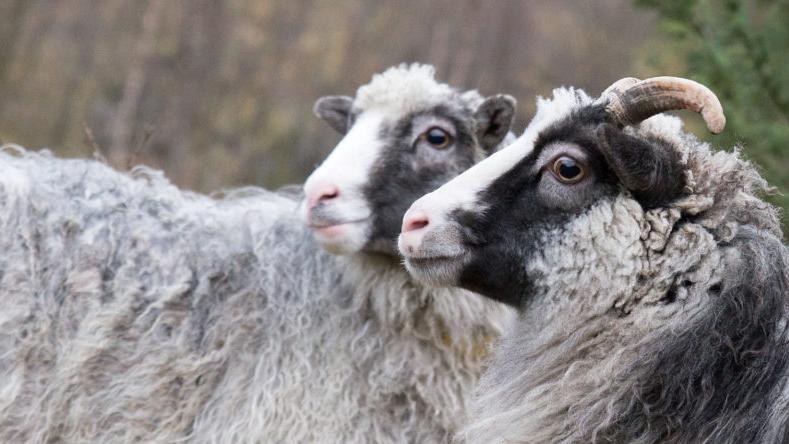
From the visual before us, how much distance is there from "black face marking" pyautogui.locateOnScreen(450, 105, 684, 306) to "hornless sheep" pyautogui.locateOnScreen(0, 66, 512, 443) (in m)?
1.35

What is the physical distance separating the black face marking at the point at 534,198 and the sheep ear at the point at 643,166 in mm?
54

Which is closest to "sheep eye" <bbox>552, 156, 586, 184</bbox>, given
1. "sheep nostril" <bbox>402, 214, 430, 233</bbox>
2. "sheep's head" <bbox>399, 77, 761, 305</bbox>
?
"sheep's head" <bbox>399, 77, 761, 305</bbox>

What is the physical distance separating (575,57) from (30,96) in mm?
8745

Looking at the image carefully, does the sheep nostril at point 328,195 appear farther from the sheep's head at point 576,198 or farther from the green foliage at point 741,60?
the green foliage at point 741,60

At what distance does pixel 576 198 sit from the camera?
12.5 feet

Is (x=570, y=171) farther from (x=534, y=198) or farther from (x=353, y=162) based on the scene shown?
(x=353, y=162)

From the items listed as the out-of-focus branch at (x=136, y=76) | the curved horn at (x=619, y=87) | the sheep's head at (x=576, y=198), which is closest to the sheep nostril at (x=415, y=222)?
the sheep's head at (x=576, y=198)

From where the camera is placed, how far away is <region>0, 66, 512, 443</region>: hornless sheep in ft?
16.8

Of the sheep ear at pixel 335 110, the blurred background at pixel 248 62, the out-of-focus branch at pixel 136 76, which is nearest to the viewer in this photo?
the sheep ear at pixel 335 110

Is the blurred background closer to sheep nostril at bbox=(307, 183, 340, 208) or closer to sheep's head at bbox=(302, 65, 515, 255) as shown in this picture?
sheep's head at bbox=(302, 65, 515, 255)

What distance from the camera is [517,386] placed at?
13.2ft

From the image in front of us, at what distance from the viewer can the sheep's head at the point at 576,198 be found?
146 inches

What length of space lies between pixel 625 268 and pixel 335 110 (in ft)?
8.97

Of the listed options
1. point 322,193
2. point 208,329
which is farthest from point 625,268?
point 208,329
